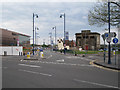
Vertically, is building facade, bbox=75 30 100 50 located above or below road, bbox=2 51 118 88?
above

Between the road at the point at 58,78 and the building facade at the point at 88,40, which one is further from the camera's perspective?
the building facade at the point at 88,40

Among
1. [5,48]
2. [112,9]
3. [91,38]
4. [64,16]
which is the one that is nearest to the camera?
[112,9]

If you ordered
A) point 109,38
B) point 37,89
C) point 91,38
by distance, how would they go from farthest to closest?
point 91,38 < point 109,38 < point 37,89

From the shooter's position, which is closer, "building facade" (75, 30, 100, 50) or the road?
the road

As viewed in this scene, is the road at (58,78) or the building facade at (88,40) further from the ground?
the building facade at (88,40)

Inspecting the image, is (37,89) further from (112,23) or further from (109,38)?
(112,23)

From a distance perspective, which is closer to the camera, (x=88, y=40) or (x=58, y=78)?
(x=58, y=78)

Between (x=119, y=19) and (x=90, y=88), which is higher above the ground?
(x=119, y=19)

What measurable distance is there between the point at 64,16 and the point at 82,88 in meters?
37.6

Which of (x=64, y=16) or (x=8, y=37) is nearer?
(x=64, y=16)

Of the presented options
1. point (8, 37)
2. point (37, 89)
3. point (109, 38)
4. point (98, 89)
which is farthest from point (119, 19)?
point (8, 37)

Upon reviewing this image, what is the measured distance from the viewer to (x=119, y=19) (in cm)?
1800

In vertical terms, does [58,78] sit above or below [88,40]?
below

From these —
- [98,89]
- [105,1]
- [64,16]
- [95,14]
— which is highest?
[64,16]
